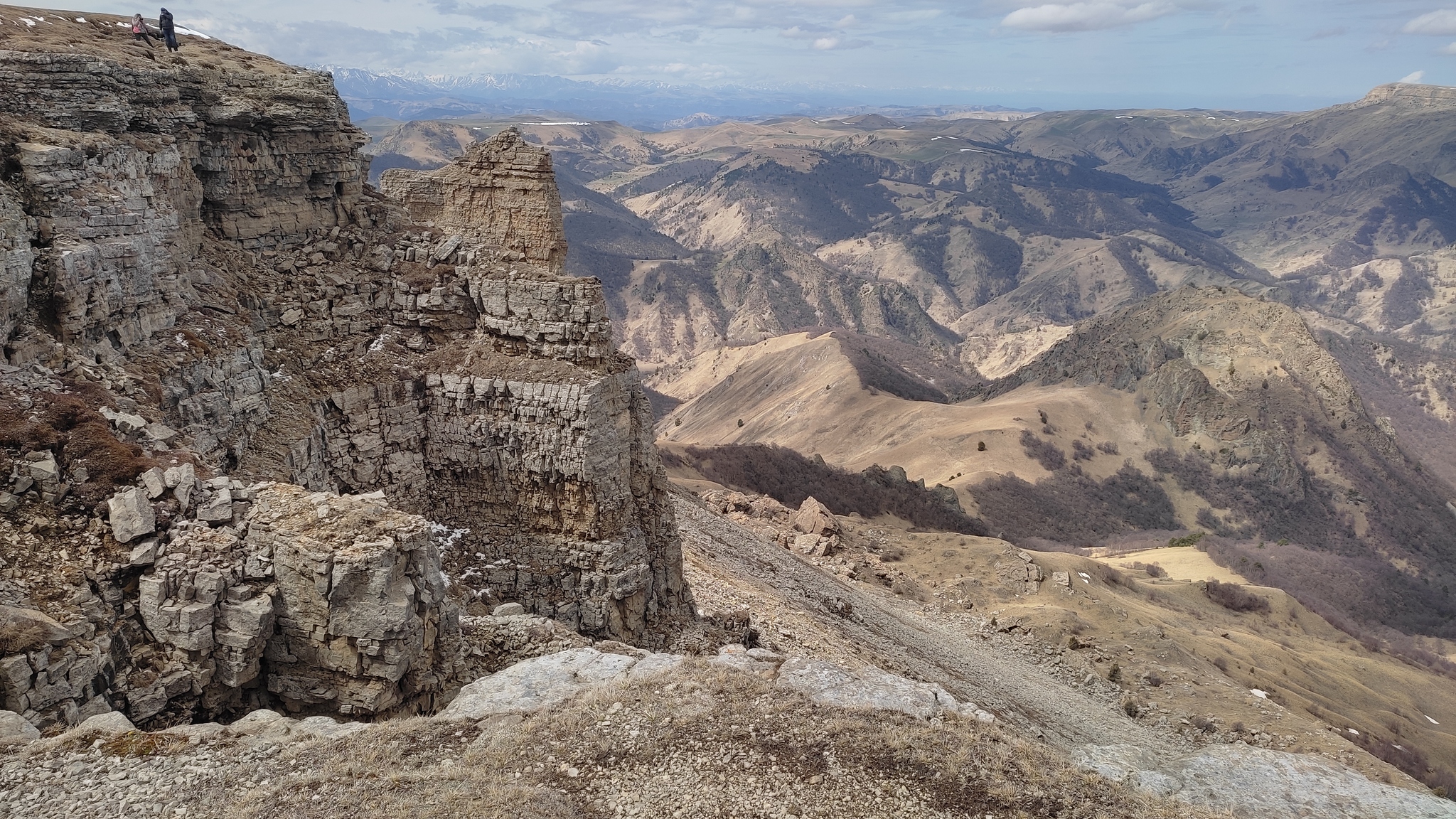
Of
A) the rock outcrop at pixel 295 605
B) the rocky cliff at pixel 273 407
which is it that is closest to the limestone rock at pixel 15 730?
the rocky cliff at pixel 273 407

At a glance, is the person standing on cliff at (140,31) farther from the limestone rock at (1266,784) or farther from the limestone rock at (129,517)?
the limestone rock at (1266,784)

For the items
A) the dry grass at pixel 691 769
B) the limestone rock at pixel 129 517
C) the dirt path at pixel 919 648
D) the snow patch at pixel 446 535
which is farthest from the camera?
the dirt path at pixel 919 648

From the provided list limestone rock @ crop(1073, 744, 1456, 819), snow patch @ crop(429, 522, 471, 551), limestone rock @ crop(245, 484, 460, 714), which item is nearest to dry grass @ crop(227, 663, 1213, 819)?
limestone rock @ crop(245, 484, 460, 714)

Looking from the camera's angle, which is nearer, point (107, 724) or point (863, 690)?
point (107, 724)

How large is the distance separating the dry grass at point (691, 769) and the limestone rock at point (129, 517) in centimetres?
344

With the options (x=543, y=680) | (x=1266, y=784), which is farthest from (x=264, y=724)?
(x=1266, y=784)

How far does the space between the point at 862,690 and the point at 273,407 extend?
11.2m

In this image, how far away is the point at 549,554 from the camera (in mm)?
17141

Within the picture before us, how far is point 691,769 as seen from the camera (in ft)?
35.9

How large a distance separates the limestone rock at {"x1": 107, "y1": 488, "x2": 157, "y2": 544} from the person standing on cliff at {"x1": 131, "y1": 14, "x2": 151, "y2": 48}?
1066cm

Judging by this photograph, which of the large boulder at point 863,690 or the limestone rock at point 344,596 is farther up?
the limestone rock at point 344,596

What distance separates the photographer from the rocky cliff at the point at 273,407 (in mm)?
10602

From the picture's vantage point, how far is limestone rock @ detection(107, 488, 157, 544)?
10.6 metres

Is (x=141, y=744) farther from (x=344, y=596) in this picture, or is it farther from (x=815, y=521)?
(x=815, y=521)
